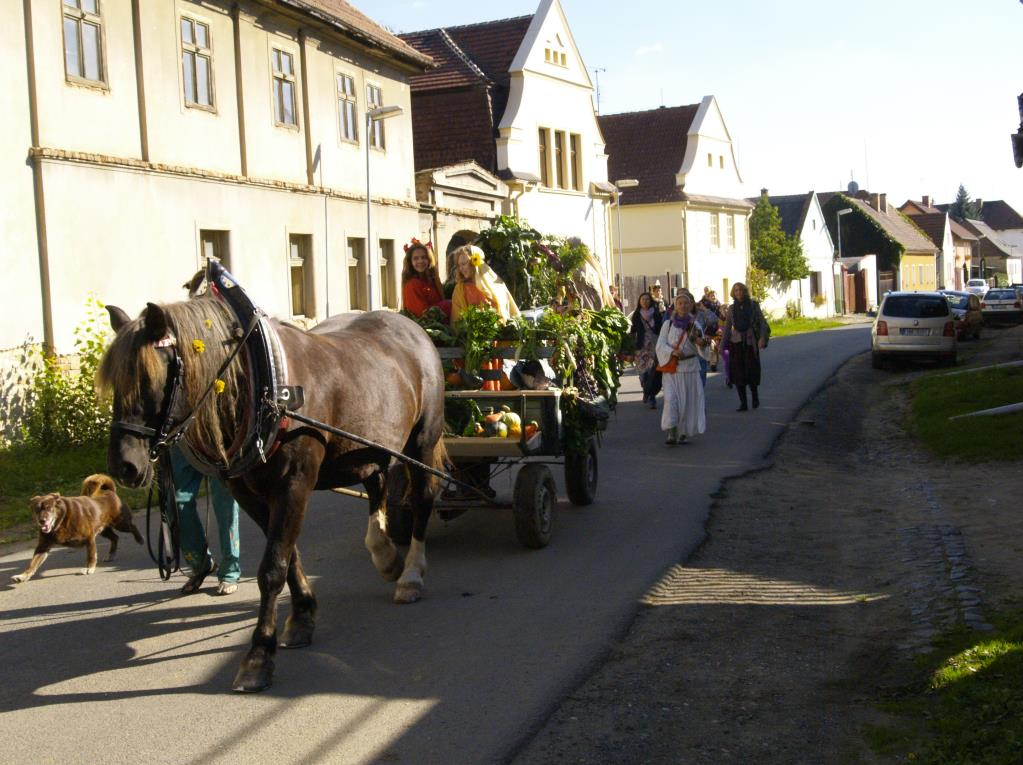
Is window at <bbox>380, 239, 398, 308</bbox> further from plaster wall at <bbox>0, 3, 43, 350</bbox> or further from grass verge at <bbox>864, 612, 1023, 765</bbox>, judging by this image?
grass verge at <bbox>864, 612, 1023, 765</bbox>

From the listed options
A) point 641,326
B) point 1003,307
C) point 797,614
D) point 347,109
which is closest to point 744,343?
point 641,326

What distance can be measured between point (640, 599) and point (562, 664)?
1.40 m

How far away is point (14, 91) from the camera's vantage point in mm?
15695

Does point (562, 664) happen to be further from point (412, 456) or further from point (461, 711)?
point (412, 456)

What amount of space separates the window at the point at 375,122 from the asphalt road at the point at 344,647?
56.3 feet

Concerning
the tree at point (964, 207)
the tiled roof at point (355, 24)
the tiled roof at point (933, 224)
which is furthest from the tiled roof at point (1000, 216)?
the tiled roof at point (355, 24)

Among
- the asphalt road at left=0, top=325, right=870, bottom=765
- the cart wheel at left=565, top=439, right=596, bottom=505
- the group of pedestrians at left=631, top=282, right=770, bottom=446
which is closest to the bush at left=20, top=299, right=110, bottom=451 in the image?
the asphalt road at left=0, top=325, right=870, bottom=765

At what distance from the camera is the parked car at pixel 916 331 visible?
82.9ft

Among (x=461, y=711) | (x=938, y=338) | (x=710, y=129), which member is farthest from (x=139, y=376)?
(x=710, y=129)

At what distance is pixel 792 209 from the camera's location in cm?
7081

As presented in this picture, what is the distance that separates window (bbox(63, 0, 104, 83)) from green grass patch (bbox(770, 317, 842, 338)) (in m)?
31.5

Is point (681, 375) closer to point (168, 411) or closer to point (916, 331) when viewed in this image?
point (168, 411)

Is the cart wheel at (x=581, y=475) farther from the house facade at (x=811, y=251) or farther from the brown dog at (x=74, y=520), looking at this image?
the house facade at (x=811, y=251)

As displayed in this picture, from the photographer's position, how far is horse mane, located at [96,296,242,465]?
5.27 meters
